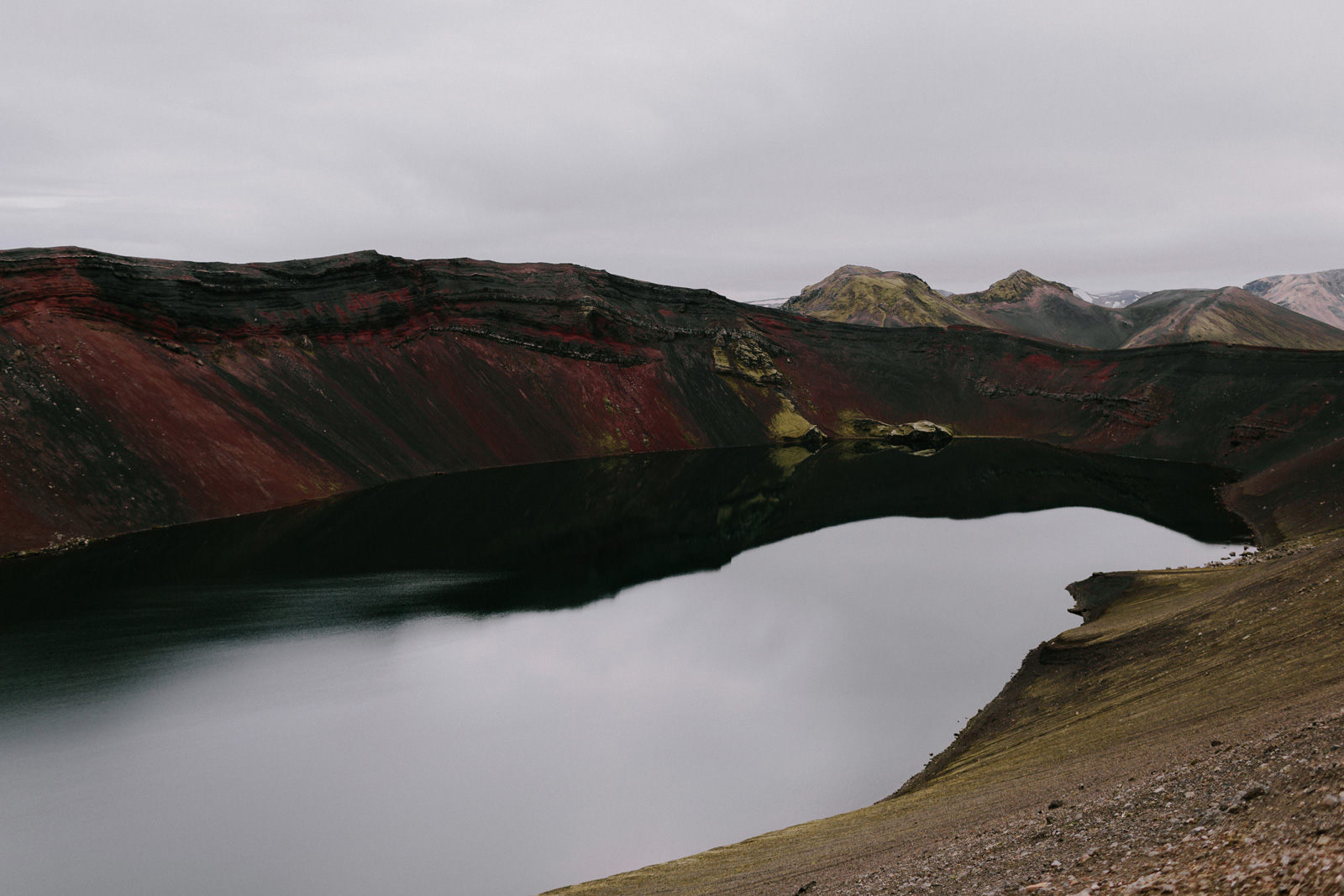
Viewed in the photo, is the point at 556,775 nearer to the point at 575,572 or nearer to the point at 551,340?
the point at 575,572

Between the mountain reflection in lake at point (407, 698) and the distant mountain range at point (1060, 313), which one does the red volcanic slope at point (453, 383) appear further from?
the distant mountain range at point (1060, 313)

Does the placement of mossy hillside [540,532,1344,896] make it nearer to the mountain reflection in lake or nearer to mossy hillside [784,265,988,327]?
the mountain reflection in lake

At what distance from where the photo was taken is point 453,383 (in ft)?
254

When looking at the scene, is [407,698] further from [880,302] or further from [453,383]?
Result: [880,302]

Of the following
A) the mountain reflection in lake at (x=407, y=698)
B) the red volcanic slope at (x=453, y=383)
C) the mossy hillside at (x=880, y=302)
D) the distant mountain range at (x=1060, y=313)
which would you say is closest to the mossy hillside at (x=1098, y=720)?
the mountain reflection in lake at (x=407, y=698)

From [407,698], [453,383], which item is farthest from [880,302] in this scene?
[407,698]

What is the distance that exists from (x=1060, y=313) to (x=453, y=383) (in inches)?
6146

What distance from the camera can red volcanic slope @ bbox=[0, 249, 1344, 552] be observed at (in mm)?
51344

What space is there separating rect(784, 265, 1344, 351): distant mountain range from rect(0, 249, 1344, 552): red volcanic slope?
54.6 m

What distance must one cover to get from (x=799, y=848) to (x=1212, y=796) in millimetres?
7743

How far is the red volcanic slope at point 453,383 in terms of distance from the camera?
168ft

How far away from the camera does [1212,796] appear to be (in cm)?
1005

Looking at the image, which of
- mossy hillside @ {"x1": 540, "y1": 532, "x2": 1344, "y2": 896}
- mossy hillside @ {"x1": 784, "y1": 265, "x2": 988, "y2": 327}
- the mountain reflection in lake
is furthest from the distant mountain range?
mossy hillside @ {"x1": 540, "y1": 532, "x2": 1344, "y2": 896}

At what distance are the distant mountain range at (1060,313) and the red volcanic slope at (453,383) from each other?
54587mm
